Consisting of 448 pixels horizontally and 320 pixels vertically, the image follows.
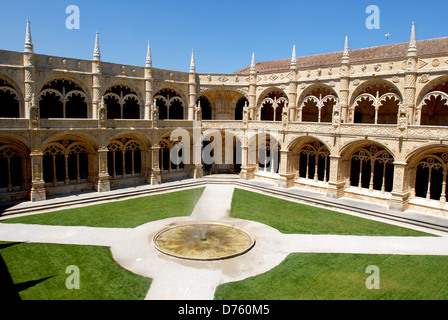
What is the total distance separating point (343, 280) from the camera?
12.8m

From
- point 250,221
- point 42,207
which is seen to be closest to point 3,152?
point 42,207

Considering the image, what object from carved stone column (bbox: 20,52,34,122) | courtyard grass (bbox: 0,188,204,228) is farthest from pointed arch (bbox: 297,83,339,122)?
carved stone column (bbox: 20,52,34,122)

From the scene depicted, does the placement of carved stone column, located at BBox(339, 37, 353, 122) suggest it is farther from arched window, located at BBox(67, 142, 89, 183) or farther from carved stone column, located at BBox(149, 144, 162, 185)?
arched window, located at BBox(67, 142, 89, 183)

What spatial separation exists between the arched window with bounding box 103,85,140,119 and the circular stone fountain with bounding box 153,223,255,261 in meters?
15.5

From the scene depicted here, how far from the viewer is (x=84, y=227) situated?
1830 centimetres

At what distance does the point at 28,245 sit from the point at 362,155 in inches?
859

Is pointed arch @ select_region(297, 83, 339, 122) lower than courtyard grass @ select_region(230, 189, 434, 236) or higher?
higher

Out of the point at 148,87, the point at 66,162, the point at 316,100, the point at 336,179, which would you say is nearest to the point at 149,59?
the point at 148,87

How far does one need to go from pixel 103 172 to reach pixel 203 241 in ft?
43.3

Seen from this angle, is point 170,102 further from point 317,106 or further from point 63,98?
point 317,106

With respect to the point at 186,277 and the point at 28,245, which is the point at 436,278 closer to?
the point at 186,277

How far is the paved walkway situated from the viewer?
1245 centimetres

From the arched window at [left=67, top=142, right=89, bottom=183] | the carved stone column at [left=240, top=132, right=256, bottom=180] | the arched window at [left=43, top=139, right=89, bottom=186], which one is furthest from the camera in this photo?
the carved stone column at [left=240, top=132, right=256, bottom=180]
